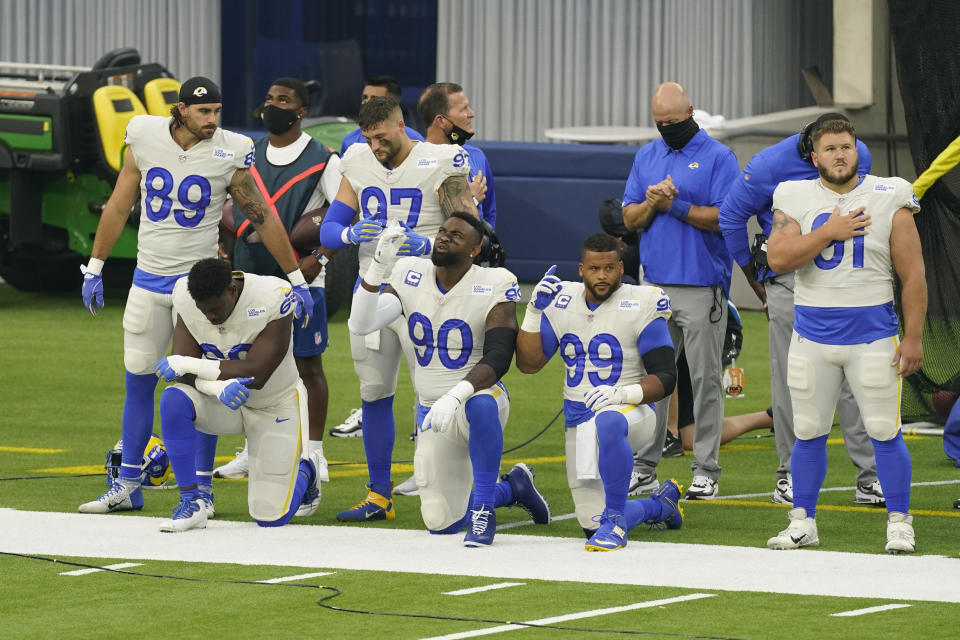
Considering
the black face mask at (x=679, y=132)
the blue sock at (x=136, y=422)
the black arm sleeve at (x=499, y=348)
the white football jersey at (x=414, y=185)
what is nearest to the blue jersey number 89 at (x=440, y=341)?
the black arm sleeve at (x=499, y=348)

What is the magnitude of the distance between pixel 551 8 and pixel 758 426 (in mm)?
14182

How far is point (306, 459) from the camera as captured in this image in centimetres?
801

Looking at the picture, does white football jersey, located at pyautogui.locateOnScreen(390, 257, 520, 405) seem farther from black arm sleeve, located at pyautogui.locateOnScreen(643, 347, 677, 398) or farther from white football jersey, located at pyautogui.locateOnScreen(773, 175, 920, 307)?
white football jersey, located at pyautogui.locateOnScreen(773, 175, 920, 307)

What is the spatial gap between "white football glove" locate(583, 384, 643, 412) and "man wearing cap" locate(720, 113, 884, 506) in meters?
1.18

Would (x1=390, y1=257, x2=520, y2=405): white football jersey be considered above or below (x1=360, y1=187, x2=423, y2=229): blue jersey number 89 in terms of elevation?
below

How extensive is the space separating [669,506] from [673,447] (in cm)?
276

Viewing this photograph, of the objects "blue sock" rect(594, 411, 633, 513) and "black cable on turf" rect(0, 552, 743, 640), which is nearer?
"black cable on turf" rect(0, 552, 743, 640)

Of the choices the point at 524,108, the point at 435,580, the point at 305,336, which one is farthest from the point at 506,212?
the point at 435,580

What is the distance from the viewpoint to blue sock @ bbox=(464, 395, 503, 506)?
7328mm

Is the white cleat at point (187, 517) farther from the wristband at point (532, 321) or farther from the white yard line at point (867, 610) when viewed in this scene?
the white yard line at point (867, 610)

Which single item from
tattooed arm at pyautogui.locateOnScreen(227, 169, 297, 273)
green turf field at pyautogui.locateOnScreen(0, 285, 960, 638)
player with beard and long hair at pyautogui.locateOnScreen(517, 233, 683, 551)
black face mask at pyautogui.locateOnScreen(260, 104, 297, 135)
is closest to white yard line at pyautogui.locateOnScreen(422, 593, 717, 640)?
green turf field at pyautogui.locateOnScreen(0, 285, 960, 638)

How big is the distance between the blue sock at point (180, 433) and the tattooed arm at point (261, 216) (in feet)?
3.61

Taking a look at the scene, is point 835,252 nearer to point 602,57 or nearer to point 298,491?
point 298,491

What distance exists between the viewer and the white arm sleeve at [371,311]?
7656 mm
